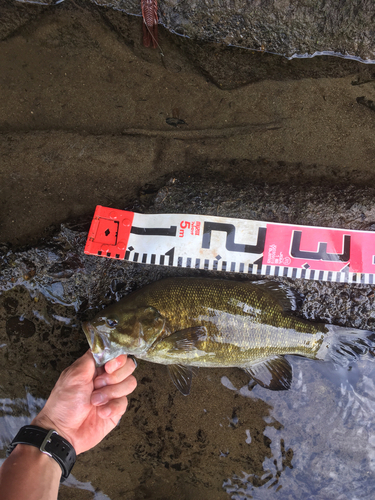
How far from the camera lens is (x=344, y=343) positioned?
10.9 ft

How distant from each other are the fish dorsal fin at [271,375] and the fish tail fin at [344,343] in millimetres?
412

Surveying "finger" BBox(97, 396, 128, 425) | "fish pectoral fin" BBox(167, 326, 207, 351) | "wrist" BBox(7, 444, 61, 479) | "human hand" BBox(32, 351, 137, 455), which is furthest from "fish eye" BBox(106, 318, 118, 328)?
"wrist" BBox(7, 444, 61, 479)

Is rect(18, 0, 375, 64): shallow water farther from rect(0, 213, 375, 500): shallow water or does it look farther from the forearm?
the forearm

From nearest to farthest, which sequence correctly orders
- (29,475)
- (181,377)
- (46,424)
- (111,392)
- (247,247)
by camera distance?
(29,475)
(46,424)
(111,392)
(181,377)
(247,247)

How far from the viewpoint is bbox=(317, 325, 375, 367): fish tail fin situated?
3307 millimetres

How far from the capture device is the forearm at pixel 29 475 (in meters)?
2.44

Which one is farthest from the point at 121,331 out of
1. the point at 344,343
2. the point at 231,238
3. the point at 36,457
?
the point at 344,343

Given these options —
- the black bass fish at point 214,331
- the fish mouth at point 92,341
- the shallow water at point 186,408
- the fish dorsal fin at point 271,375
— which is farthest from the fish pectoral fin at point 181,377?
the fish mouth at point 92,341

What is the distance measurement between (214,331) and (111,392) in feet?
3.64

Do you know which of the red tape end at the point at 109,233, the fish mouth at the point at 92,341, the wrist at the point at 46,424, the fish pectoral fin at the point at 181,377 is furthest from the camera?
the red tape end at the point at 109,233

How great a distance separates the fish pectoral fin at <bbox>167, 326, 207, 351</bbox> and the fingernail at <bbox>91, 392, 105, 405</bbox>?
780mm

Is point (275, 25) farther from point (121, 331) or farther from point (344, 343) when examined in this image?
point (121, 331)

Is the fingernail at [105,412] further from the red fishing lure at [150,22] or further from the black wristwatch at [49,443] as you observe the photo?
the red fishing lure at [150,22]

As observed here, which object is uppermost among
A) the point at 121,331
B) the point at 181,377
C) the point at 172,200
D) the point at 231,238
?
the point at 172,200
